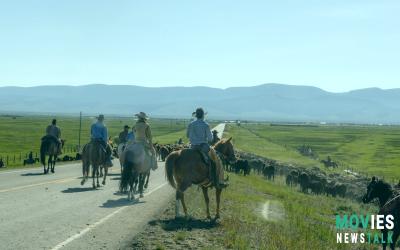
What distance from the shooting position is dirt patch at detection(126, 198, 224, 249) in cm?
1133

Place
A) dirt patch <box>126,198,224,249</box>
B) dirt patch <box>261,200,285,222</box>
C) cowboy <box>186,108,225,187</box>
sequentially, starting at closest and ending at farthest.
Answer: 1. dirt patch <box>126,198,224,249</box>
2. cowboy <box>186,108,225,187</box>
3. dirt patch <box>261,200,285,222</box>

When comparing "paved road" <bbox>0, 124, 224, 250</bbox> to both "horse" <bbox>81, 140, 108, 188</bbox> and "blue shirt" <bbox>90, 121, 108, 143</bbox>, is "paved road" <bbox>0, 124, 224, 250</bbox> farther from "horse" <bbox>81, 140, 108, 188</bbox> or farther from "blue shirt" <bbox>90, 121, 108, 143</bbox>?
"blue shirt" <bbox>90, 121, 108, 143</bbox>

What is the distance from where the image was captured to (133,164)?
19.0 metres

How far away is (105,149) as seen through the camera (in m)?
23.3

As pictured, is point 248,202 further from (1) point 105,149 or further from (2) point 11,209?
(2) point 11,209

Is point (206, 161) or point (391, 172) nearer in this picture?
point (206, 161)

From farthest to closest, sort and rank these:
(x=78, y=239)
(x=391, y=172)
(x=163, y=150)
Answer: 1. (x=391, y=172)
2. (x=163, y=150)
3. (x=78, y=239)

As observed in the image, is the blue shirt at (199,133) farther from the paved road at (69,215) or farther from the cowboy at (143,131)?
the cowboy at (143,131)

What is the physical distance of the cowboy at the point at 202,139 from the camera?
1448cm

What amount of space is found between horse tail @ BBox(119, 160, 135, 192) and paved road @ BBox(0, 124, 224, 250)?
0.52 meters

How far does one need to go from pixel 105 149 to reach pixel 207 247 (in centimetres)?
1287

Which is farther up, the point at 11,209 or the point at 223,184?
the point at 223,184

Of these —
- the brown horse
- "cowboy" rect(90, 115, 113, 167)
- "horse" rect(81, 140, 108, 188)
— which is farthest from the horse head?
"horse" rect(81, 140, 108, 188)

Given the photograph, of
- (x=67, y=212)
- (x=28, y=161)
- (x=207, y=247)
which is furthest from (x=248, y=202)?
(x=28, y=161)
